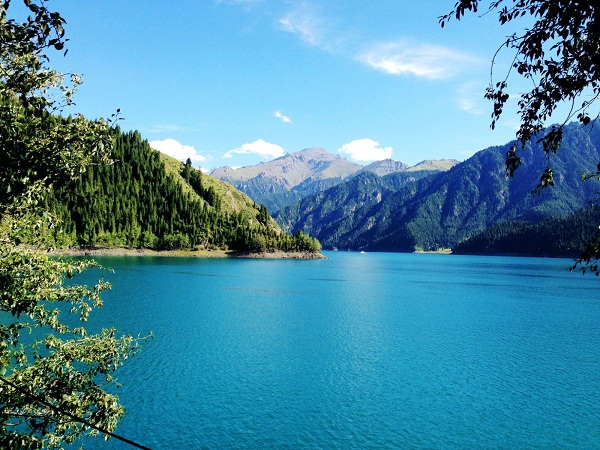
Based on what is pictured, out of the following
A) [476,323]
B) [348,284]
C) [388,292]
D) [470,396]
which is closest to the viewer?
[470,396]

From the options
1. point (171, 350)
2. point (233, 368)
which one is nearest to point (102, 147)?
point (233, 368)

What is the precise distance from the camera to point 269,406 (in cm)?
3381

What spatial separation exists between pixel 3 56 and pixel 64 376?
1128 cm

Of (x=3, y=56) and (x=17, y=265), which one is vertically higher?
(x=3, y=56)

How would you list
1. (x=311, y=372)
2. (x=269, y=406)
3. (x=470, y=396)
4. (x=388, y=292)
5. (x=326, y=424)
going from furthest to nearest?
1. (x=388, y=292)
2. (x=311, y=372)
3. (x=470, y=396)
4. (x=269, y=406)
5. (x=326, y=424)

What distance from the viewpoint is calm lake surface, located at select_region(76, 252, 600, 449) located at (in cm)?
2967

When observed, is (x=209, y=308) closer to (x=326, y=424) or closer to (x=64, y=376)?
(x=326, y=424)

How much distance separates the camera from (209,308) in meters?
80.7

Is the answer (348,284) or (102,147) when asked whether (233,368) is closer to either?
(102,147)

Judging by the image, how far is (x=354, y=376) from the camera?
42.6m

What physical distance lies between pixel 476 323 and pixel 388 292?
139ft

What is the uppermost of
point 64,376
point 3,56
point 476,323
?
point 3,56

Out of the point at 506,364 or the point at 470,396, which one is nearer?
the point at 470,396

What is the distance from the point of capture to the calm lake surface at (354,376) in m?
29.7
